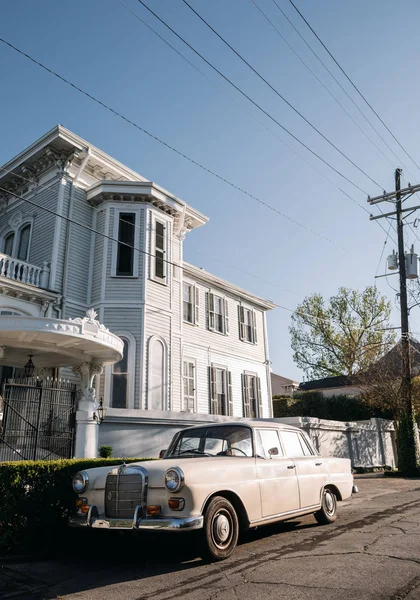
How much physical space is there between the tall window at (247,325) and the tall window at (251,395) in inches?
73.4

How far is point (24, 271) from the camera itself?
606 inches

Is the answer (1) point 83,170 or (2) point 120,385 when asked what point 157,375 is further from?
(1) point 83,170

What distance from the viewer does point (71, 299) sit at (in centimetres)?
1638

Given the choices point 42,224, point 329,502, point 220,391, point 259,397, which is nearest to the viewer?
point 329,502

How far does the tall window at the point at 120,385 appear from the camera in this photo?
51.0 ft

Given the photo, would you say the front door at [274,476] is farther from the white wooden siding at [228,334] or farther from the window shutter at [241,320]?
the window shutter at [241,320]

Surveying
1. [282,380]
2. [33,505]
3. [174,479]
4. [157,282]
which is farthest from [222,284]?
[282,380]

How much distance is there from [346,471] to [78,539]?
15.2 ft

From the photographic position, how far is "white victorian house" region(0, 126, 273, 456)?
49.7 ft

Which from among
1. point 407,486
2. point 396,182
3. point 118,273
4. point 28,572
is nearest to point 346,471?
point 28,572

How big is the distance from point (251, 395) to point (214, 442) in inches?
659

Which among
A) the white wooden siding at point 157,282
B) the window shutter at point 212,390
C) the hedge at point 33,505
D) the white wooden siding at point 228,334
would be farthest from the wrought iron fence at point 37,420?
the window shutter at point 212,390

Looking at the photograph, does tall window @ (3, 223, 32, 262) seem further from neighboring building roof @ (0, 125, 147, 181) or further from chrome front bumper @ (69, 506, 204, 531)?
chrome front bumper @ (69, 506, 204, 531)

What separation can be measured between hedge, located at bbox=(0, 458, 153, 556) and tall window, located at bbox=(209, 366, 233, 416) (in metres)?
13.9
